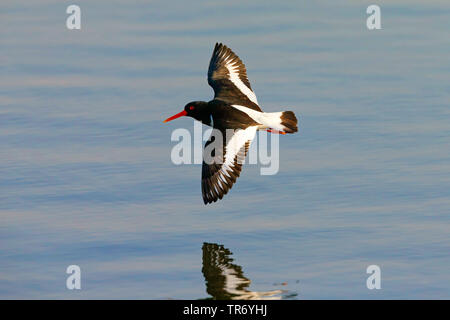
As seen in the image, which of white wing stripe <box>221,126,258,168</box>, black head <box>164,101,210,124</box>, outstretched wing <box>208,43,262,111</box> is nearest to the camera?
white wing stripe <box>221,126,258,168</box>

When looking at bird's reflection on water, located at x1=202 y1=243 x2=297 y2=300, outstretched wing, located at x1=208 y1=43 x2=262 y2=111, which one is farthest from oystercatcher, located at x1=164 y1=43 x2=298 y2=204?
bird's reflection on water, located at x1=202 y1=243 x2=297 y2=300

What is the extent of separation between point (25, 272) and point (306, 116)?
4.48 meters

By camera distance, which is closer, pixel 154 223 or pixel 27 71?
pixel 154 223

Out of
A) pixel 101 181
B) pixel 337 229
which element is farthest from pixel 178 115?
pixel 337 229

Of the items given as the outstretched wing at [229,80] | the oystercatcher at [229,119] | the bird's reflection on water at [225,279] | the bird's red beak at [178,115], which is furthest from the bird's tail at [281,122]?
the bird's reflection on water at [225,279]

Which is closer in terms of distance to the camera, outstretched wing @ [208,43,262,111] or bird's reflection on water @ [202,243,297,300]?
bird's reflection on water @ [202,243,297,300]

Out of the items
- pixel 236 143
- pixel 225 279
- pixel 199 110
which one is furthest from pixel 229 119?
pixel 225 279

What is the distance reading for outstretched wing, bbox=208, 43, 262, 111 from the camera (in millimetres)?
10328

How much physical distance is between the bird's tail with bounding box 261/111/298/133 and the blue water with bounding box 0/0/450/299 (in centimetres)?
50

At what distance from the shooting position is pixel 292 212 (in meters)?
8.80

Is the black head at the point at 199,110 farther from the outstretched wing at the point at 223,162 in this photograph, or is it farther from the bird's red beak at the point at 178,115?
the outstretched wing at the point at 223,162

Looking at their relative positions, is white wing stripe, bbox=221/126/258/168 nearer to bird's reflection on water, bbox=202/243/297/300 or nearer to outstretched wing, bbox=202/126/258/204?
outstretched wing, bbox=202/126/258/204

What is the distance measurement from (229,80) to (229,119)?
4.00 ft

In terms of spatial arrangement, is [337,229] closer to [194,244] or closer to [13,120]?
[194,244]
